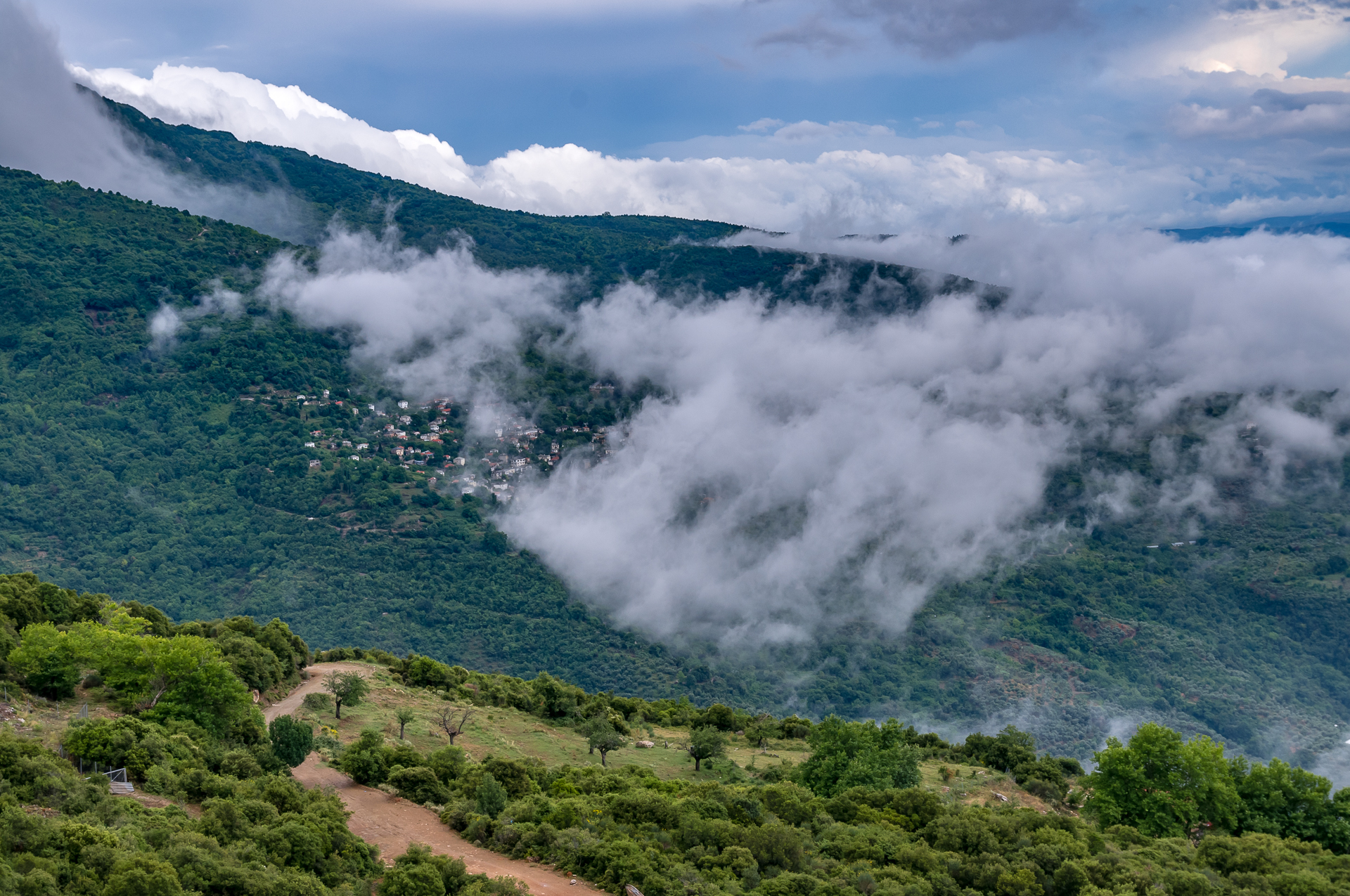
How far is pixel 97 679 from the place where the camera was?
45.1 meters

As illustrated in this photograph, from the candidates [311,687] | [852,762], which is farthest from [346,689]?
[852,762]

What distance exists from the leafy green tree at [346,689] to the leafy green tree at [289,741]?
13.6m

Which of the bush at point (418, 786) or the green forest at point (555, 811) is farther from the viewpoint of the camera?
the bush at point (418, 786)

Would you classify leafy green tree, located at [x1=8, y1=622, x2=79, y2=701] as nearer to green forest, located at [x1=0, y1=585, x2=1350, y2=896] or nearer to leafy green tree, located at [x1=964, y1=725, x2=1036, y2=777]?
green forest, located at [x1=0, y1=585, x2=1350, y2=896]

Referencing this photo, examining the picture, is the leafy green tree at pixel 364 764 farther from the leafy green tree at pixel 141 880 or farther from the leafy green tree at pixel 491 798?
the leafy green tree at pixel 141 880

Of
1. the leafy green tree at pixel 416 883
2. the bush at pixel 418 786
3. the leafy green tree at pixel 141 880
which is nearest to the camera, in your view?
the leafy green tree at pixel 141 880

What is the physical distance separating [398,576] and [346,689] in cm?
10619

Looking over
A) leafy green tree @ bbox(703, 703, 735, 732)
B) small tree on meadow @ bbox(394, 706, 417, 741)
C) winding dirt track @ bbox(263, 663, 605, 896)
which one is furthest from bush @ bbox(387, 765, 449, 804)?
leafy green tree @ bbox(703, 703, 735, 732)

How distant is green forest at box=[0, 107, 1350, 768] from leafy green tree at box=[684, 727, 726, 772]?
9099 centimetres

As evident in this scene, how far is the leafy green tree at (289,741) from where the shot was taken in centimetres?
4122

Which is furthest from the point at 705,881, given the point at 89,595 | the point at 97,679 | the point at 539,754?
the point at 89,595

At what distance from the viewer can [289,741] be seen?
1625 inches

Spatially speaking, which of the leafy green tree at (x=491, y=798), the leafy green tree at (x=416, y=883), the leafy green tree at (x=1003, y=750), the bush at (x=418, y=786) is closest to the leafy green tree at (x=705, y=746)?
the leafy green tree at (x=1003, y=750)

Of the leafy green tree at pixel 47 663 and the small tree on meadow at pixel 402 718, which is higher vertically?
the leafy green tree at pixel 47 663
